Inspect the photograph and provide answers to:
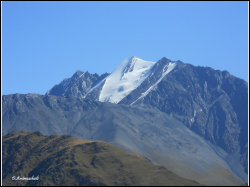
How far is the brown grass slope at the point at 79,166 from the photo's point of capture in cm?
16112

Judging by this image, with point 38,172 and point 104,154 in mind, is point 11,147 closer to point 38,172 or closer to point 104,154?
point 38,172

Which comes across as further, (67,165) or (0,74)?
(67,165)

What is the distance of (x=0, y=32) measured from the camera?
139m

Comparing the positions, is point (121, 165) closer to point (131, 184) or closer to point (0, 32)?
point (131, 184)

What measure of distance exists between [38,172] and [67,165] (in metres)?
Result: 11.5

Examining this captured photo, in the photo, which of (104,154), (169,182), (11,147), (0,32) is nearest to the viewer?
(0,32)

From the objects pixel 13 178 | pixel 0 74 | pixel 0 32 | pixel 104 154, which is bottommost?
pixel 13 178

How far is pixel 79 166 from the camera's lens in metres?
173

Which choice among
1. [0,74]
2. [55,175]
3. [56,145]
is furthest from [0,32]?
[56,145]

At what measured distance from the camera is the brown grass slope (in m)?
161

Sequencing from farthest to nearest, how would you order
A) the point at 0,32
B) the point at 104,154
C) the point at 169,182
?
the point at 104,154 < the point at 169,182 < the point at 0,32

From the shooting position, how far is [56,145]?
197875 millimetres

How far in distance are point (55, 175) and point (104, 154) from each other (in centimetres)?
2256

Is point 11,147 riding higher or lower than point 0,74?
lower
